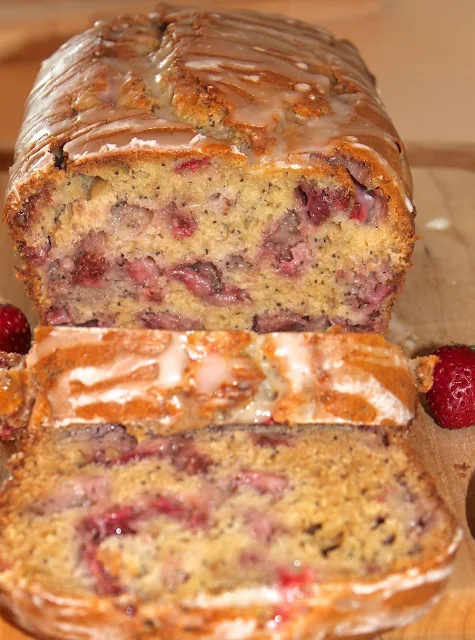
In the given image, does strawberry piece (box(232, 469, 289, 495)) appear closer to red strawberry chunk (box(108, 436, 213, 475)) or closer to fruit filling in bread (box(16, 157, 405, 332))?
red strawberry chunk (box(108, 436, 213, 475))

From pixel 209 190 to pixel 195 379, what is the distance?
28.5 inches

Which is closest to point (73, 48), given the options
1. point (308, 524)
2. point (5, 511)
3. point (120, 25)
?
point (120, 25)

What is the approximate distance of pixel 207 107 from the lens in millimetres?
2814

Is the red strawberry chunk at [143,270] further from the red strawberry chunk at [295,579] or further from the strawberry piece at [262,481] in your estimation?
the red strawberry chunk at [295,579]

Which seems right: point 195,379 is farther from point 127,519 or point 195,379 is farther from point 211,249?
point 211,249

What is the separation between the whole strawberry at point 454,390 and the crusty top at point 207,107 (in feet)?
2.06

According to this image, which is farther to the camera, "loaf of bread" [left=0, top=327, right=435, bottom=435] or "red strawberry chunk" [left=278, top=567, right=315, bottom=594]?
"loaf of bread" [left=0, top=327, right=435, bottom=435]

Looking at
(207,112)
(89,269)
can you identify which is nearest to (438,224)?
(207,112)

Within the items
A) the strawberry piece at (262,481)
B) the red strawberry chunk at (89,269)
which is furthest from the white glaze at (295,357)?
the red strawberry chunk at (89,269)

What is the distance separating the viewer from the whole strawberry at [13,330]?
3.20 metres

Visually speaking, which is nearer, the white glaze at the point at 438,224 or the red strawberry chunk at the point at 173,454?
the red strawberry chunk at the point at 173,454

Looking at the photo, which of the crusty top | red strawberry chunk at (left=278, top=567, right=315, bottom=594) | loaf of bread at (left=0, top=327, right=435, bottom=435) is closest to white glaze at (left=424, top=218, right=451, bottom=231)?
the crusty top

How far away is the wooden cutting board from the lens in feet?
7.80

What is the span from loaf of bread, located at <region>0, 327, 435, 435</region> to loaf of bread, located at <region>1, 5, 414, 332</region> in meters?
0.46
